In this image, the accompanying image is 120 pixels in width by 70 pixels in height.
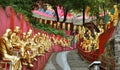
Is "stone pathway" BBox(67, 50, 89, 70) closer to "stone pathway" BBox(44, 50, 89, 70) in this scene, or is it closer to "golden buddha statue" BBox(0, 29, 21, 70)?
"stone pathway" BBox(44, 50, 89, 70)

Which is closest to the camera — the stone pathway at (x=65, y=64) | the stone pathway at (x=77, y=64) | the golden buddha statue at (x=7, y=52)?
the golden buddha statue at (x=7, y=52)

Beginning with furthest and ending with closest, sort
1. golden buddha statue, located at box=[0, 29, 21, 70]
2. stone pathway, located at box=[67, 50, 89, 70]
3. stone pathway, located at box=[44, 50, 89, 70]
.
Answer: stone pathway, located at box=[67, 50, 89, 70] → stone pathway, located at box=[44, 50, 89, 70] → golden buddha statue, located at box=[0, 29, 21, 70]

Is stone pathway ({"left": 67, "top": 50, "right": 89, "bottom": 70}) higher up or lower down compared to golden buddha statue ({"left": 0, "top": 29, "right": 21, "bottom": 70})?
lower down

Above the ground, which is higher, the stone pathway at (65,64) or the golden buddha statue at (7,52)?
the golden buddha statue at (7,52)

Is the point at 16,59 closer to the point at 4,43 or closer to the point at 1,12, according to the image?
the point at 4,43

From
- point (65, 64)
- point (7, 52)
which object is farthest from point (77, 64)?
point (7, 52)

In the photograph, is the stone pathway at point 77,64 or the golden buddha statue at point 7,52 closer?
the golden buddha statue at point 7,52

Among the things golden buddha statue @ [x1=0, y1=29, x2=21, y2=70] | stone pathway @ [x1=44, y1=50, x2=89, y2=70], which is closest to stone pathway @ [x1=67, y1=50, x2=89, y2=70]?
stone pathway @ [x1=44, y1=50, x2=89, y2=70]

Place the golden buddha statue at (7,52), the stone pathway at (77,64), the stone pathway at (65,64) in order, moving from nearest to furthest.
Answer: the golden buddha statue at (7,52)
the stone pathway at (65,64)
the stone pathway at (77,64)

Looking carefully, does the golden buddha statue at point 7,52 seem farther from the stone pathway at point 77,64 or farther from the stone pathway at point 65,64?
the stone pathway at point 77,64

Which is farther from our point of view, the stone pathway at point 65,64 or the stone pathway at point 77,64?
the stone pathway at point 77,64

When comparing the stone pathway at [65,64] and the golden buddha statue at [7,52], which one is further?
the stone pathway at [65,64]

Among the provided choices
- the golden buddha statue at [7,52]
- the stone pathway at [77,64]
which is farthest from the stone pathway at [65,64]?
the golden buddha statue at [7,52]

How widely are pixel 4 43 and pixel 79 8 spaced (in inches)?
1249
